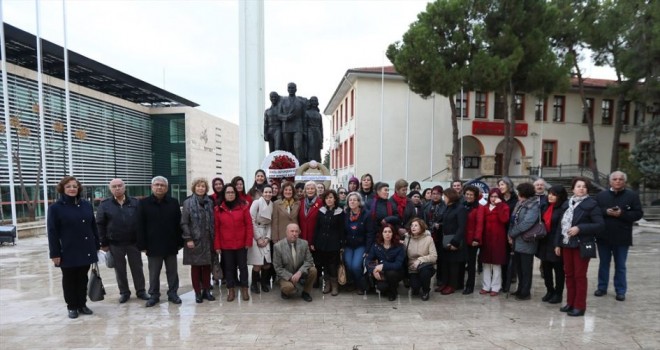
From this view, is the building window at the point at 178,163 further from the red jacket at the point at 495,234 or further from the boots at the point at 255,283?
the red jacket at the point at 495,234

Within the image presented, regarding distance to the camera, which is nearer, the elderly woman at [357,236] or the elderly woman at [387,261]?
the elderly woman at [387,261]

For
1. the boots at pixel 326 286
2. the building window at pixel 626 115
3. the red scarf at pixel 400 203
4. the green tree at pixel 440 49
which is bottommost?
the boots at pixel 326 286

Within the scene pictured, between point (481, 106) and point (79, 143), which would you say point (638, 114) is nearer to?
point (481, 106)

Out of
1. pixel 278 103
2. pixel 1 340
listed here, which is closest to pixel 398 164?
pixel 278 103

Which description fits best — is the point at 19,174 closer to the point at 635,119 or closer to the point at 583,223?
the point at 583,223

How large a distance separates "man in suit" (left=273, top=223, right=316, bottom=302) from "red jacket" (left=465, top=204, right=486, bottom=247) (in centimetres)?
219

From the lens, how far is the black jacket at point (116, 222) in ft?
14.8

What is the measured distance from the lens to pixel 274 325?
388 centimetres

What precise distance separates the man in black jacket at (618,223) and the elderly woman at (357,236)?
3010 millimetres

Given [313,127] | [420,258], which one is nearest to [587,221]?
[420,258]

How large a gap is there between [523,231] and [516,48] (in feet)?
50.5

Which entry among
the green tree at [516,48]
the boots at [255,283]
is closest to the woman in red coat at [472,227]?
the boots at [255,283]

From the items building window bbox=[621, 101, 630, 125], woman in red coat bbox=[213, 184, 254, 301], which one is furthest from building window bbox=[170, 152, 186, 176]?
building window bbox=[621, 101, 630, 125]

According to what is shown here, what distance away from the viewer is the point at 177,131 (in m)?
28.9
